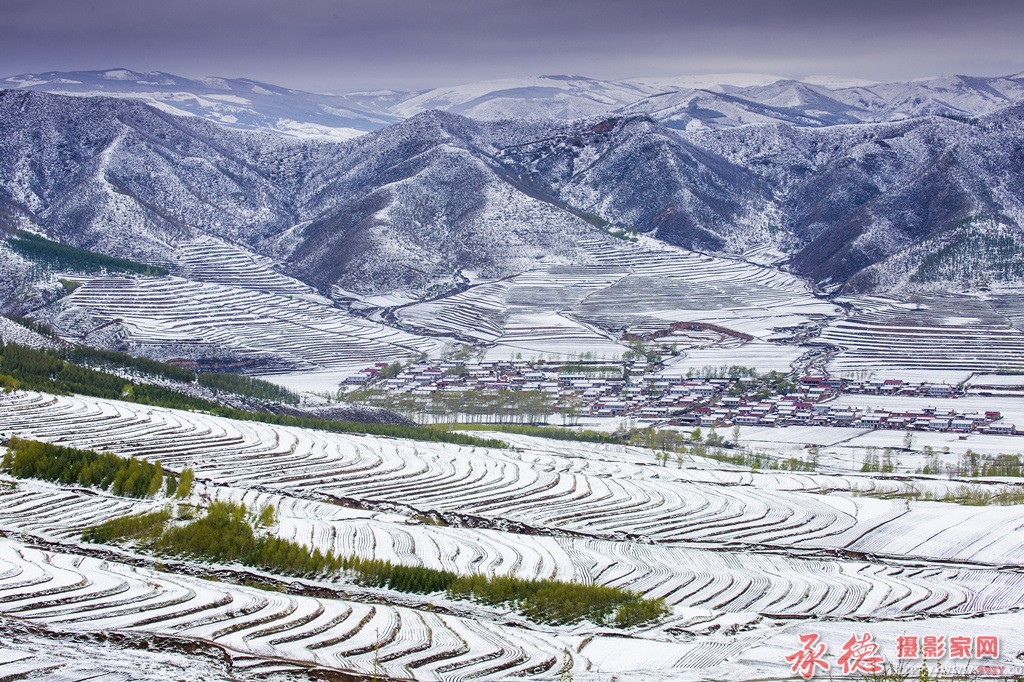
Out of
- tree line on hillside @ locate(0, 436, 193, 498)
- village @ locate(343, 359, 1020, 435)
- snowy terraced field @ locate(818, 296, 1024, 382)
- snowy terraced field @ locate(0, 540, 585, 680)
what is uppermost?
snowy terraced field @ locate(818, 296, 1024, 382)

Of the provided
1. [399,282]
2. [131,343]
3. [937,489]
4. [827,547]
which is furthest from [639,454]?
[399,282]

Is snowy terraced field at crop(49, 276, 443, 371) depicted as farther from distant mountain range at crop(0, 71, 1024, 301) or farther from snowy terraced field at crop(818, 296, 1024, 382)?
snowy terraced field at crop(818, 296, 1024, 382)

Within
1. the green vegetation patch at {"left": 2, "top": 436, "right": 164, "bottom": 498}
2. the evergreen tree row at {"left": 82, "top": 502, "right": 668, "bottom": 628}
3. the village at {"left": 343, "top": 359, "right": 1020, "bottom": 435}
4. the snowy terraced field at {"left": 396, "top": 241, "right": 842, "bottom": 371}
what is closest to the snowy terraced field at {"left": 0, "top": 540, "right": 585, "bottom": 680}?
the evergreen tree row at {"left": 82, "top": 502, "right": 668, "bottom": 628}

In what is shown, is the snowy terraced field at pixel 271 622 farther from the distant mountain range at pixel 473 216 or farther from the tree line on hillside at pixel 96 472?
the distant mountain range at pixel 473 216

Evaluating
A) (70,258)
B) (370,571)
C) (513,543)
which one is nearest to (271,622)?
(370,571)

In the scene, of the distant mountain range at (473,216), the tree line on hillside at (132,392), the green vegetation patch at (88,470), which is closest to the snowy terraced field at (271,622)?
the green vegetation patch at (88,470)

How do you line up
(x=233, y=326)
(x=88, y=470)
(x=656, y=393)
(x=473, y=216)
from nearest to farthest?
(x=88, y=470), (x=656, y=393), (x=233, y=326), (x=473, y=216)

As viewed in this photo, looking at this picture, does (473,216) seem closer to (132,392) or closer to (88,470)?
(132,392)
